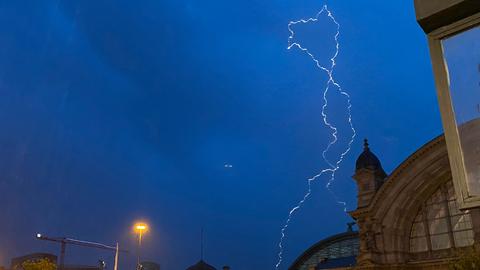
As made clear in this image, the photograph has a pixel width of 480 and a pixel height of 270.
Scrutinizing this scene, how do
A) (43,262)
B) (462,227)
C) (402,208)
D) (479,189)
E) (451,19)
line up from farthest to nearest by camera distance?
(43,262), (402,208), (462,227), (451,19), (479,189)

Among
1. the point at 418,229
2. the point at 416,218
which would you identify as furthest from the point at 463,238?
the point at 416,218

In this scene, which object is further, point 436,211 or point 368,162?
point 368,162

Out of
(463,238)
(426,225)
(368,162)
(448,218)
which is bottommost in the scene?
(463,238)

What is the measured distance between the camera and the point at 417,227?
103 feet

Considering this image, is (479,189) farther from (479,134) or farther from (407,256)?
(407,256)

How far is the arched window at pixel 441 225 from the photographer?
29.5 meters

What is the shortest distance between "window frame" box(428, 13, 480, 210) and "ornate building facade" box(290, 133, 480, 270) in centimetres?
2763

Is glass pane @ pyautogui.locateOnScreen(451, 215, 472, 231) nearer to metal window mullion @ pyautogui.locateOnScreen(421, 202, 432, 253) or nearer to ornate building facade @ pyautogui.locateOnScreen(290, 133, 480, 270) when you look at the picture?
ornate building facade @ pyautogui.locateOnScreen(290, 133, 480, 270)

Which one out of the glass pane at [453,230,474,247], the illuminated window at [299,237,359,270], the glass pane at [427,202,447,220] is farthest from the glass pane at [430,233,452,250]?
the illuminated window at [299,237,359,270]

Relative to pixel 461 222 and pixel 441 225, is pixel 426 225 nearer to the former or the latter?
pixel 441 225

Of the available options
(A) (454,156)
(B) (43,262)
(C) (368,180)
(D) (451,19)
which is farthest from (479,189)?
(B) (43,262)

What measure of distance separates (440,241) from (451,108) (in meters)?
29.0

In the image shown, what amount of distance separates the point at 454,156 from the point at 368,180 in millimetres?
31502

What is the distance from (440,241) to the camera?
30.2 meters
